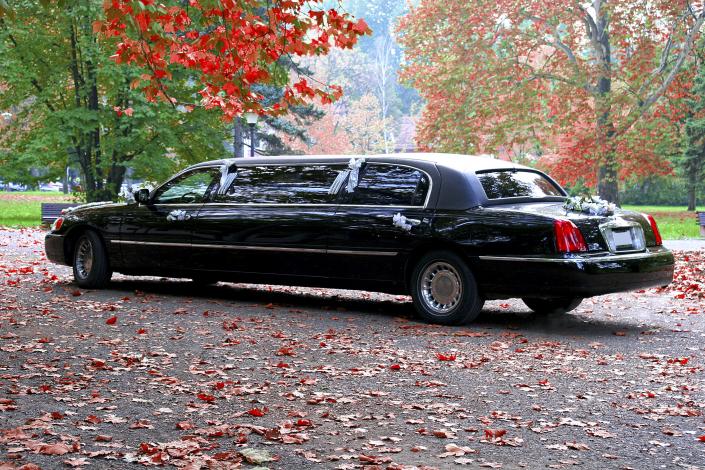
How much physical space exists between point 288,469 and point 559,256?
185 inches

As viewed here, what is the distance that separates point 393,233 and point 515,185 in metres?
1.35

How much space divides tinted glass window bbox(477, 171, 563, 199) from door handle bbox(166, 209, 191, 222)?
3.49 m

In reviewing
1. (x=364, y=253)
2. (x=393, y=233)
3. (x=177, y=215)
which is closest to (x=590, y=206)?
(x=393, y=233)

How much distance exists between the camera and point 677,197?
61.0m

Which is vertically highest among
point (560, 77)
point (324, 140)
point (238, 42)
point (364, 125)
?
point (364, 125)

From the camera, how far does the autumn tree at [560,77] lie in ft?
94.4

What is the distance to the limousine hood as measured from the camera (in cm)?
898

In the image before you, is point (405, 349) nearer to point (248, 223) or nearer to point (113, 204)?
point (248, 223)

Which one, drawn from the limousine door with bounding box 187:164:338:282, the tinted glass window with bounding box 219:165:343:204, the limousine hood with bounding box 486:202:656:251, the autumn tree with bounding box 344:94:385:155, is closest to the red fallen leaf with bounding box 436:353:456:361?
the limousine hood with bounding box 486:202:656:251

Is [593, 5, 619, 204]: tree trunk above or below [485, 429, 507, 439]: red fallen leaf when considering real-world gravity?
above

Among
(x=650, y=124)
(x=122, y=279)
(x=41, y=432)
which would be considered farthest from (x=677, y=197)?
(x=41, y=432)

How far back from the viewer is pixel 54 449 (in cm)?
499

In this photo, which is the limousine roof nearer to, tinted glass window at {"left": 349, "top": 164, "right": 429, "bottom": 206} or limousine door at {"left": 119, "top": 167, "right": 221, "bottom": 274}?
tinted glass window at {"left": 349, "top": 164, "right": 429, "bottom": 206}

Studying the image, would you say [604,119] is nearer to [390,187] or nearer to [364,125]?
[390,187]
